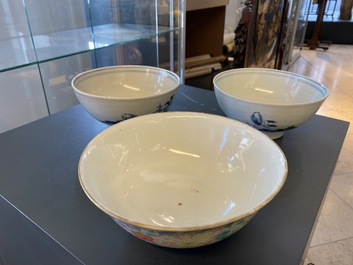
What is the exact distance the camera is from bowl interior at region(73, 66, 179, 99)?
73 cm

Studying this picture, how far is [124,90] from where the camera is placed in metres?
0.77

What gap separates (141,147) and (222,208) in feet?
0.58

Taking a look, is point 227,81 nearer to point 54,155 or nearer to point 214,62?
point 54,155

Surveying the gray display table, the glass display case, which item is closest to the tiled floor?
the gray display table

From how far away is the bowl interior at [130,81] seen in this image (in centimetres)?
73

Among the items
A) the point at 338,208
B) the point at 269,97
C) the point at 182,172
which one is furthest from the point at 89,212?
the point at 338,208

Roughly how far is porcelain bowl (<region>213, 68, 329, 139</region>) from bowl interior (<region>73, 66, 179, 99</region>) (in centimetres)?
15

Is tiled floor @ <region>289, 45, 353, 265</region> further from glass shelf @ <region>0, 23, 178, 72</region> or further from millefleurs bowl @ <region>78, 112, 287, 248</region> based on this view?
glass shelf @ <region>0, 23, 178, 72</region>

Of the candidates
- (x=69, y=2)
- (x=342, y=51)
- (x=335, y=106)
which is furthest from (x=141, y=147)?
(x=342, y=51)

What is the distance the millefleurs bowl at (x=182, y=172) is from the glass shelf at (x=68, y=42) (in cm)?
53

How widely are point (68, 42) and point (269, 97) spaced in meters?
0.75

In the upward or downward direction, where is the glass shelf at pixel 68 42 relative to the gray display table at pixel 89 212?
upward

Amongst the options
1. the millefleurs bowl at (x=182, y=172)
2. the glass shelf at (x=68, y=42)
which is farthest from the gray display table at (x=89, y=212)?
the glass shelf at (x=68, y=42)

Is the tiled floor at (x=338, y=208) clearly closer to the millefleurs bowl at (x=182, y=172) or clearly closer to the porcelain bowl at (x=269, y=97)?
the porcelain bowl at (x=269, y=97)
